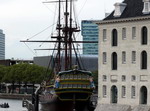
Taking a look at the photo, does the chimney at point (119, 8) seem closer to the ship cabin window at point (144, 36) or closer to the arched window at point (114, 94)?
the ship cabin window at point (144, 36)

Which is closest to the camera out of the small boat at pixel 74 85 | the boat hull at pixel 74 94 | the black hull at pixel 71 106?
the small boat at pixel 74 85

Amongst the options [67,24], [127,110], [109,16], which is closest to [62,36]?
[67,24]

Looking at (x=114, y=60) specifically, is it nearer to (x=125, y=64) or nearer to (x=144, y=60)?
(x=125, y=64)

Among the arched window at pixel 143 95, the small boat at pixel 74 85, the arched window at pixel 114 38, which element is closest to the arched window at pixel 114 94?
the arched window at pixel 143 95

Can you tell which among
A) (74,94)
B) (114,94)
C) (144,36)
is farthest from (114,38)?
(74,94)

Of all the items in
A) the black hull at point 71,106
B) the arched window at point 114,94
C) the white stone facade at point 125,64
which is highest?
the white stone facade at point 125,64

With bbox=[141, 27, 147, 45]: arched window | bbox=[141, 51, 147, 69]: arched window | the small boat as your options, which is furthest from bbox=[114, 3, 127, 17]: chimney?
the small boat

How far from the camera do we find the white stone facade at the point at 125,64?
115 metres

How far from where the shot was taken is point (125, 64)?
4663 inches

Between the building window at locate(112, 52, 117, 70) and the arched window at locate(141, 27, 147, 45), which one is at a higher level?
the arched window at locate(141, 27, 147, 45)

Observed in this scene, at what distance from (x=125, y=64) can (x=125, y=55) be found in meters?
1.32

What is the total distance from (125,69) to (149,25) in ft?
26.0

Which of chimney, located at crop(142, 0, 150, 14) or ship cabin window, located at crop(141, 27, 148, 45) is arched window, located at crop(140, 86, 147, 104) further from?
chimney, located at crop(142, 0, 150, 14)

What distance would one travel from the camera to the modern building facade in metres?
115
